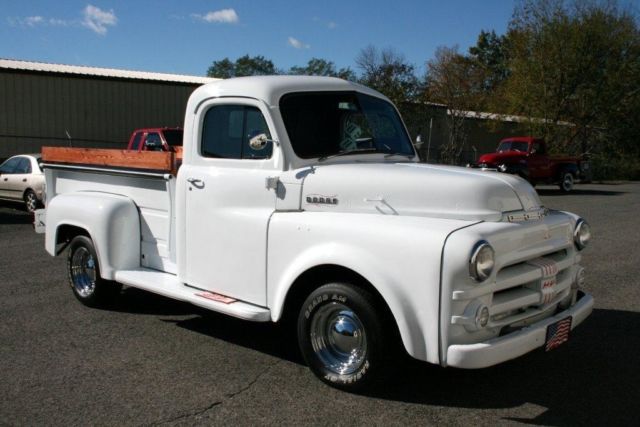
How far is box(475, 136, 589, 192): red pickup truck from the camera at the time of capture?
2158 centimetres

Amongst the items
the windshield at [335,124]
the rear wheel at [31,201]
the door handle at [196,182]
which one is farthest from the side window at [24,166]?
the windshield at [335,124]

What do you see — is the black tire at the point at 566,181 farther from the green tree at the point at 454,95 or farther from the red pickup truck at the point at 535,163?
the green tree at the point at 454,95

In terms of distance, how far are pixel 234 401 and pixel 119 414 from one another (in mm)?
694

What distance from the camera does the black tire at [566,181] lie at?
22938 mm

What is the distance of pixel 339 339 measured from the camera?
4.12 m

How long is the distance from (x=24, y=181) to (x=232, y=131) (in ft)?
37.4

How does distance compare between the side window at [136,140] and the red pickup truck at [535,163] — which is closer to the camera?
the side window at [136,140]

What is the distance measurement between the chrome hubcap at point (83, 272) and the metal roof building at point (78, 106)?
1916 cm

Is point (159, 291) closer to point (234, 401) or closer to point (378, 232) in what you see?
point (234, 401)

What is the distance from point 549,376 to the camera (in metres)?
4.45

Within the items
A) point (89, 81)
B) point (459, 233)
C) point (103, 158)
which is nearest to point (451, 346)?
point (459, 233)

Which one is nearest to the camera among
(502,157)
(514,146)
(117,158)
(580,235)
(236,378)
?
(236,378)

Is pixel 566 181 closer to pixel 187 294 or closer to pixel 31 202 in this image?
pixel 31 202

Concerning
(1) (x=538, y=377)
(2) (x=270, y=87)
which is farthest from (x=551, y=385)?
(2) (x=270, y=87)
